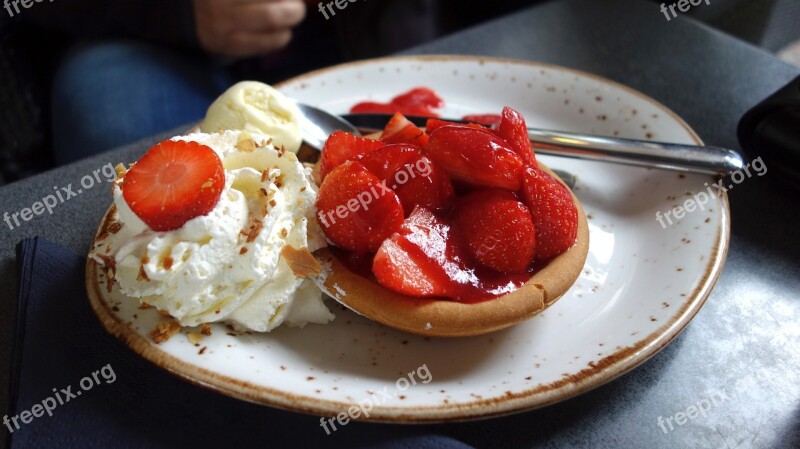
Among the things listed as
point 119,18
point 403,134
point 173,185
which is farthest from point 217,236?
point 119,18

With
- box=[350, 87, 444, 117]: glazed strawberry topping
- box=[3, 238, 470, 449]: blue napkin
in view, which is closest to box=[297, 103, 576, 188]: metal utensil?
box=[350, 87, 444, 117]: glazed strawberry topping

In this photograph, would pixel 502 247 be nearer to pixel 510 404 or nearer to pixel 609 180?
pixel 510 404

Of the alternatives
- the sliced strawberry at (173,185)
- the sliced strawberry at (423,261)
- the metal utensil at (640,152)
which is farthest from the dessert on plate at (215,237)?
the metal utensil at (640,152)

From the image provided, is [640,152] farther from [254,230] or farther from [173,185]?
[173,185]

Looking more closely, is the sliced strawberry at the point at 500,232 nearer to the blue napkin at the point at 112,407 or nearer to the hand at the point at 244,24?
the blue napkin at the point at 112,407

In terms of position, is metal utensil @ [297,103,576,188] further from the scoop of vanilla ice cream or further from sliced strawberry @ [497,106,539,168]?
sliced strawberry @ [497,106,539,168]

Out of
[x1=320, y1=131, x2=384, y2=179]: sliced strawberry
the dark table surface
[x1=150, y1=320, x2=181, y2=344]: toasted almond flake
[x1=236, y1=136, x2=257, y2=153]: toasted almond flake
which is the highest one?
[x1=236, y1=136, x2=257, y2=153]: toasted almond flake
